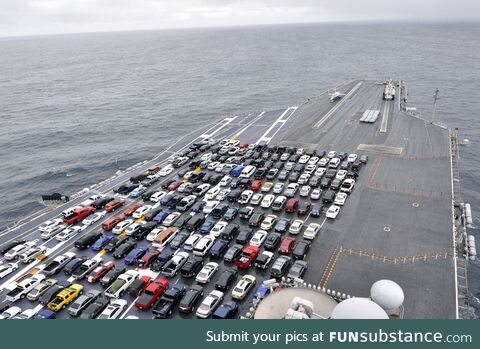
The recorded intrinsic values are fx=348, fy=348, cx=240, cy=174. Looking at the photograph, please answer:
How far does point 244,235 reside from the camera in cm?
4834

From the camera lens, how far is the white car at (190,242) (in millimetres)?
47403

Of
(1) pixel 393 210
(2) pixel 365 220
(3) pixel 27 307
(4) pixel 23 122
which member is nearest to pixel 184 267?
(3) pixel 27 307

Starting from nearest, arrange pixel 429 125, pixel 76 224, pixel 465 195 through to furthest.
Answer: pixel 76 224 → pixel 465 195 → pixel 429 125

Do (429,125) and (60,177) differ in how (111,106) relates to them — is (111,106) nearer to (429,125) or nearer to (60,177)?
(60,177)

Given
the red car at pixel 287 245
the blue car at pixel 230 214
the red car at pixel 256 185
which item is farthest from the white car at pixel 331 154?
the red car at pixel 287 245

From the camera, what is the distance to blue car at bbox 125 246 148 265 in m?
44.7

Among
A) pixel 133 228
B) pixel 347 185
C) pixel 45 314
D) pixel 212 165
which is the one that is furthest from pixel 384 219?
pixel 45 314

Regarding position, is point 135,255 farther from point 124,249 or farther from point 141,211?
point 141,211

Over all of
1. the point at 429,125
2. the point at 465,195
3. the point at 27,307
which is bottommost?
the point at 465,195

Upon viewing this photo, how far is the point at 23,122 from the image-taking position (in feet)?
426

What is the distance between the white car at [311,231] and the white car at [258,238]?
5515 mm

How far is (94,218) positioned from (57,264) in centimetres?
1195

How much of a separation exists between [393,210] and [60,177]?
79.5 metres

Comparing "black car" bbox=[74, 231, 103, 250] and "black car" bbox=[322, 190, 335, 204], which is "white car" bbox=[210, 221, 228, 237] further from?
"black car" bbox=[322, 190, 335, 204]
